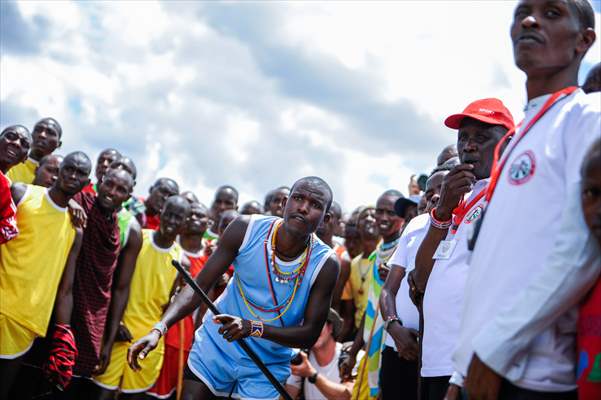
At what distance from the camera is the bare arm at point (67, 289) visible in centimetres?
646

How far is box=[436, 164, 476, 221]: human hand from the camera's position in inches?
126

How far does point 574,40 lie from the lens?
239cm

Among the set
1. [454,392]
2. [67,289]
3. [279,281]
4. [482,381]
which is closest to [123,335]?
[67,289]

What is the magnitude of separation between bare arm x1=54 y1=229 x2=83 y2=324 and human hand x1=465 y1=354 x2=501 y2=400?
5138 mm

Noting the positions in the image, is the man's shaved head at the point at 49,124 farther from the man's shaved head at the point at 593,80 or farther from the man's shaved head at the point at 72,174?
the man's shaved head at the point at 593,80

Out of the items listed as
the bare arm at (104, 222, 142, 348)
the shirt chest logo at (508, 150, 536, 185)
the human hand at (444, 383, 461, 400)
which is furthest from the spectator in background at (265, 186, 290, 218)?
the shirt chest logo at (508, 150, 536, 185)

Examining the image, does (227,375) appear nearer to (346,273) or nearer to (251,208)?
(346,273)

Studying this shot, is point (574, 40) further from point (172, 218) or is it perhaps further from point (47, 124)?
point (47, 124)

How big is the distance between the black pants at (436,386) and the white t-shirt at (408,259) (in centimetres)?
82

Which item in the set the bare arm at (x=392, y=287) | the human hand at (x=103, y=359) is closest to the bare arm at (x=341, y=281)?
the human hand at (x=103, y=359)

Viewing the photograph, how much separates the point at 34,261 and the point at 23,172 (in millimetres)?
Result: 2200

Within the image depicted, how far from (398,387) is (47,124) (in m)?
5.97

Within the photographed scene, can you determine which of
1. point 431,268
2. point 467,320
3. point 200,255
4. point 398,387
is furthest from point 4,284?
point 467,320

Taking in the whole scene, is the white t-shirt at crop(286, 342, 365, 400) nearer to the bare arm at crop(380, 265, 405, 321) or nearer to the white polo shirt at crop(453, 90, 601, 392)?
the bare arm at crop(380, 265, 405, 321)
